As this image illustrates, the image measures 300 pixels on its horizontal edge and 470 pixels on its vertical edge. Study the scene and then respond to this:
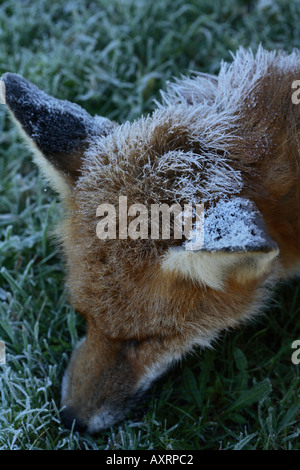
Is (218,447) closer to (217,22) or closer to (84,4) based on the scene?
(217,22)

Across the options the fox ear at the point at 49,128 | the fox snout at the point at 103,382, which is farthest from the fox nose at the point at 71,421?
the fox ear at the point at 49,128

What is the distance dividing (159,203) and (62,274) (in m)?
1.71

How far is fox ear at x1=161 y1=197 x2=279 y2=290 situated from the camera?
2.04 metres

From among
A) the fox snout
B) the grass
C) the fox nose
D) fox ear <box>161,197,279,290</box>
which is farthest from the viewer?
the grass

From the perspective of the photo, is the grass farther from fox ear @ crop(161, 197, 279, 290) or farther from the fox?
fox ear @ crop(161, 197, 279, 290)

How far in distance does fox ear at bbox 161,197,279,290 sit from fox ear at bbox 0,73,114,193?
38.4 inches

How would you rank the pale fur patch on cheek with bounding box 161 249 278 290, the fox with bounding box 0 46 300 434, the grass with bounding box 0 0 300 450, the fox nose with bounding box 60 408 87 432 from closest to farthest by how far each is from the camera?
the pale fur patch on cheek with bounding box 161 249 278 290, the fox with bounding box 0 46 300 434, the fox nose with bounding box 60 408 87 432, the grass with bounding box 0 0 300 450

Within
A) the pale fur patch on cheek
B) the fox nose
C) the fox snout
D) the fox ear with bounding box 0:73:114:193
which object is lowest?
the fox nose

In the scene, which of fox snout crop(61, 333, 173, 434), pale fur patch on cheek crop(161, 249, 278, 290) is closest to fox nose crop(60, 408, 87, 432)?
fox snout crop(61, 333, 173, 434)

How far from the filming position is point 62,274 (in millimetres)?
4008

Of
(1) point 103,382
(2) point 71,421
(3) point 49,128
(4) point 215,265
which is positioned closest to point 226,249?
(4) point 215,265

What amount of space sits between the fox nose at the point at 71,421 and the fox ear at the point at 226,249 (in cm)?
129

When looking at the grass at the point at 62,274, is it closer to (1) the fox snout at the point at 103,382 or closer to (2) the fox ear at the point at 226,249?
(1) the fox snout at the point at 103,382

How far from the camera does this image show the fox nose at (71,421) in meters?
3.10
